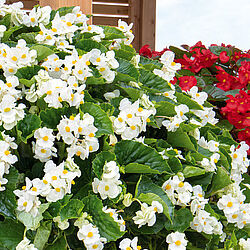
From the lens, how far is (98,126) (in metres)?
1.25

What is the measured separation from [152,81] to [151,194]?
0.53 m

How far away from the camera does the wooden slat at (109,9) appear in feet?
18.5

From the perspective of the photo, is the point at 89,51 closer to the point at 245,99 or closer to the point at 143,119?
the point at 143,119

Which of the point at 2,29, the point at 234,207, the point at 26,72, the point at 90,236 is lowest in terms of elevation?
the point at 234,207

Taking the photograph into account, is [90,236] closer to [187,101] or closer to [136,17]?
[187,101]

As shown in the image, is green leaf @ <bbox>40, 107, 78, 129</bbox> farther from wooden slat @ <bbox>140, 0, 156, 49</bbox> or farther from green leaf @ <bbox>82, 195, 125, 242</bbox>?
wooden slat @ <bbox>140, 0, 156, 49</bbox>

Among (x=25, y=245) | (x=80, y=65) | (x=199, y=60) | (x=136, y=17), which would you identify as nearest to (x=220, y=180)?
(x=80, y=65)

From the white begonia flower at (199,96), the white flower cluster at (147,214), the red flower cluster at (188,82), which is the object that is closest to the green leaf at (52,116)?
the white flower cluster at (147,214)

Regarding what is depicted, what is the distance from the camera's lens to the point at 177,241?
4.09 ft

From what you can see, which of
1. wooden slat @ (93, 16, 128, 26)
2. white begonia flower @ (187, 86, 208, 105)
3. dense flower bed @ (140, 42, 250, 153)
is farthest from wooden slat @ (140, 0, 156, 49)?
white begonia flower @ (187, 86, 208, 105)

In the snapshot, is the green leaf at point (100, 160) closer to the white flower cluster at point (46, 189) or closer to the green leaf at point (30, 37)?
the white flower cluster at point (46, 189)

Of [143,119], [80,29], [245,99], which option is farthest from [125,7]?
[143,119]

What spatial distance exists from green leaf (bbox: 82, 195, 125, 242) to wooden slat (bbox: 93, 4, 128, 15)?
474 centimetres

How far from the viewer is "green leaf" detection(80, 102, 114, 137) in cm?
124
